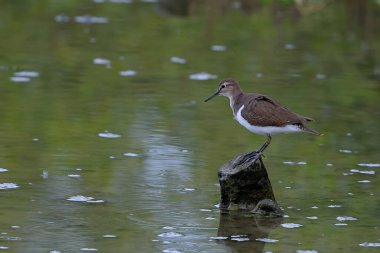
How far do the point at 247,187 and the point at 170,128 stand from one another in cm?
355

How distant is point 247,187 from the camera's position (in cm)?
1020

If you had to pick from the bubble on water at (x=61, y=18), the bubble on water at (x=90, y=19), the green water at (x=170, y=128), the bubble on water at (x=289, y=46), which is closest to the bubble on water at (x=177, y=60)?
the green water at (x=170, y=128)

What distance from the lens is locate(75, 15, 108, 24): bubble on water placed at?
70.7ft

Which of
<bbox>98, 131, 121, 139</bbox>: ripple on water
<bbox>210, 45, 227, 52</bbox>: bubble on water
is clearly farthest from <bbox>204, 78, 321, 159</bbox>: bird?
<bbox>210, 45, 227, 52</bbox>: bubble on water

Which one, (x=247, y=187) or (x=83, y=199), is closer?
(x=247, y=187)

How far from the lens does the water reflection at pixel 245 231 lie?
30.1 ft

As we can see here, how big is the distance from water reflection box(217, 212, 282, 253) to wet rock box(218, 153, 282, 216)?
0.14 m

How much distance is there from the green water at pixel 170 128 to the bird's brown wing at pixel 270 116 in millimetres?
902

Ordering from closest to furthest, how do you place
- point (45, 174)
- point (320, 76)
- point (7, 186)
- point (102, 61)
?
point (7, 186) → point (45, 174) → point (320, 76) → point (102, 61)

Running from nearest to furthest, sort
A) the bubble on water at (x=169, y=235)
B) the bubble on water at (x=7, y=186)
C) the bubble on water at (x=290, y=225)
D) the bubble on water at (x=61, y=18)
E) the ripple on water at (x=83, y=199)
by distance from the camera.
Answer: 1. the bubble on water at (x=169, y=235)
2. the bubble on water at (x=290, y=225)
3. the ripple on water at (x=83, y=199)
4. the bubble on water at (x=7, y=186)
5. the bubble on water at (x=61, y=18)

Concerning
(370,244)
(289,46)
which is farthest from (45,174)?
(289,46)

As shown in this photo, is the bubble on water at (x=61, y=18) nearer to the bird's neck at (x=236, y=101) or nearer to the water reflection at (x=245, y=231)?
the bird's neck at (x=236, y=101)

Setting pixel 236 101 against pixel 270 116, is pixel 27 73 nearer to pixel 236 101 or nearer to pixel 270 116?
pixel 236 101

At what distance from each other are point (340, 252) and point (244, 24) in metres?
13.5
